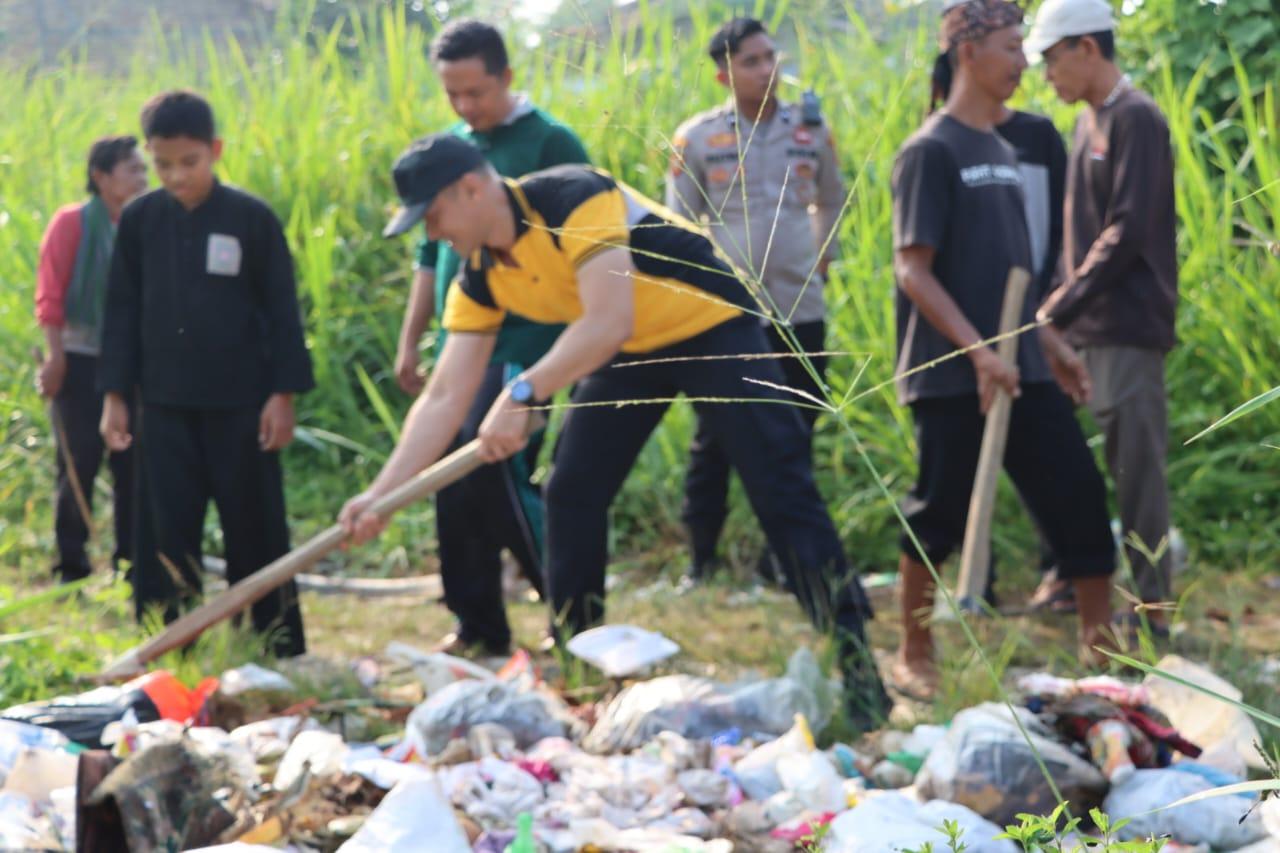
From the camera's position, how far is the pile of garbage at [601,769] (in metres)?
3.09

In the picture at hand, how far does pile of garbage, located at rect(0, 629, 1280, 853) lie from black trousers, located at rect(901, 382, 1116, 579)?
49 cm

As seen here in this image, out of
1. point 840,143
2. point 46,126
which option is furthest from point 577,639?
point 46,126

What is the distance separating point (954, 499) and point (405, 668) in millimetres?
1610

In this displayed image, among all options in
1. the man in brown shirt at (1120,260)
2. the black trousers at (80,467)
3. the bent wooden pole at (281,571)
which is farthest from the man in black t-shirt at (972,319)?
the black trousers at (80,467)

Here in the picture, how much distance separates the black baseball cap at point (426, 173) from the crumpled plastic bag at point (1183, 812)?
1.97 m

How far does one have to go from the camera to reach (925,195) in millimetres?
4191

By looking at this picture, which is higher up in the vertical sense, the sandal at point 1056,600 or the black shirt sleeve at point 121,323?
the black shirt sleeve at point 121,323

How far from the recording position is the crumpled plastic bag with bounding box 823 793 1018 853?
9.73 feet

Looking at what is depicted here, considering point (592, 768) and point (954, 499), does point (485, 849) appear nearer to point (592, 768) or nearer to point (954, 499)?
point (592, 768)

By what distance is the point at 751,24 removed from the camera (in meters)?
5.50

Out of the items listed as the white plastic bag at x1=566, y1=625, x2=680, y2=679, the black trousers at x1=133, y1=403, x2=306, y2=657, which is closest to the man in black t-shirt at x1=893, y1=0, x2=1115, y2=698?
the white plastic bag at x1=566, y1=625, x2=680, y2=679

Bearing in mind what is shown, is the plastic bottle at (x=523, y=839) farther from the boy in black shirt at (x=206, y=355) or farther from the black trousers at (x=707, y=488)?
the black trousers at (x=707, y=488)

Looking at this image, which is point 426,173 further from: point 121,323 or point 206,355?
Answer: point 121,323

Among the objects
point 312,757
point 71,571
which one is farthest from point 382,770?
point 71,571
